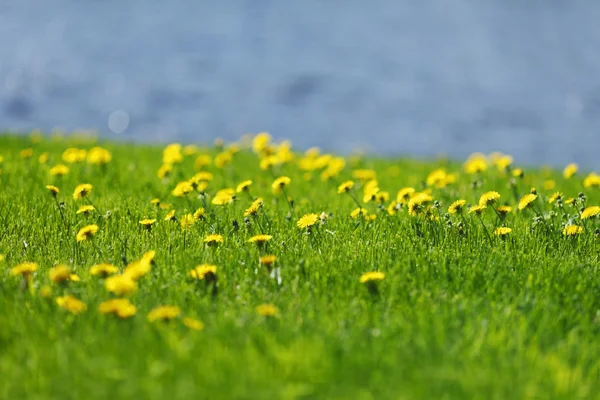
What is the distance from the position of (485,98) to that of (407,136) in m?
3.27

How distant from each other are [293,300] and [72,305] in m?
0.93

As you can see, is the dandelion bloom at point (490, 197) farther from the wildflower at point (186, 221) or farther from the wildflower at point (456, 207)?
the wildflower at point (186, 221)

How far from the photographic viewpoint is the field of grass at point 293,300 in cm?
225

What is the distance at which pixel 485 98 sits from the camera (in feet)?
66.6

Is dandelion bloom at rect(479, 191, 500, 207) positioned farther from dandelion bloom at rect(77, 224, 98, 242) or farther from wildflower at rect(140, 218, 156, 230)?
dandelion bloom at rect(77, 224, 98, 242)

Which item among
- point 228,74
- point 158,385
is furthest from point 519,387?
point 228,74

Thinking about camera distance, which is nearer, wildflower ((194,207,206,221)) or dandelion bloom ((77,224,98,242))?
dandelion bloom ((77,224,98,242))

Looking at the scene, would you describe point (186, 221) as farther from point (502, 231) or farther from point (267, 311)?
point (502, 231)

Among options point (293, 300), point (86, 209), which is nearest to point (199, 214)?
point (86, 209)

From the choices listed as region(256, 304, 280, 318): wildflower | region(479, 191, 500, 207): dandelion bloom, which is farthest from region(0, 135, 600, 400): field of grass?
region(479, 191, 500, 207): dandelion bloom

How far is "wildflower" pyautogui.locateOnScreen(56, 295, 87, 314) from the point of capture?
2.60 meters

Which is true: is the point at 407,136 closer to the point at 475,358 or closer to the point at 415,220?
the point at 415,220

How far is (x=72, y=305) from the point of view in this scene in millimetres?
2592

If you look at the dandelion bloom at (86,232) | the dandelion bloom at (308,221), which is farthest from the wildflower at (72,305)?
the dandelion bloom at (308,221)
